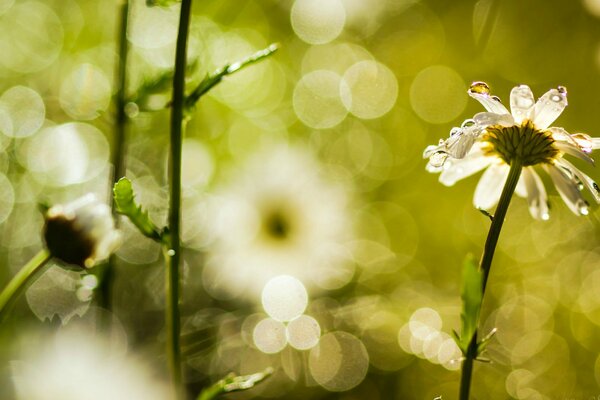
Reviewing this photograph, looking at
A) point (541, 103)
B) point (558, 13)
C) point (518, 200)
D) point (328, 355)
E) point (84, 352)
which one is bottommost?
point (328, 355)

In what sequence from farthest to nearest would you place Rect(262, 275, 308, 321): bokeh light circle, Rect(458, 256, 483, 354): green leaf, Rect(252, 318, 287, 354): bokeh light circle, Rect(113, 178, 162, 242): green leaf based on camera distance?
Rect(262, 275, 308, 321): bokeh light circle
Rect(252, 318, 287, 354): bokeh light circle
Rect(113, 178, 162, 242): green leaf
Rect(458, 256, 483, 354): green leaf

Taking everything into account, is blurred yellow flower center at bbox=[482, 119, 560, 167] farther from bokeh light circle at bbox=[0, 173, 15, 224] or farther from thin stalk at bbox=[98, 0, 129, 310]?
bokeh light circle at bbox=[0, 173, 15, 224]

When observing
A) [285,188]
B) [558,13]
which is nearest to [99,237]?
[285,188]

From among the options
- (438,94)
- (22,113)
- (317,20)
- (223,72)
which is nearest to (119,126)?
(223,72)

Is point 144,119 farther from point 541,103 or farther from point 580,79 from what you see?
point 541,103

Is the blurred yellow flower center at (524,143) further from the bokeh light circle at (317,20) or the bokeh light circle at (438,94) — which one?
the bokeh light circle at (317,20)

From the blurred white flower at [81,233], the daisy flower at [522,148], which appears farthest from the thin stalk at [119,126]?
the daisy flower at [522,148]

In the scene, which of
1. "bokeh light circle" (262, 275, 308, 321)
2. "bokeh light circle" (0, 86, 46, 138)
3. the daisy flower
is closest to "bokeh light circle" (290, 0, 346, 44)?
"bokeh light circle" (0, 86, 46, 138)
